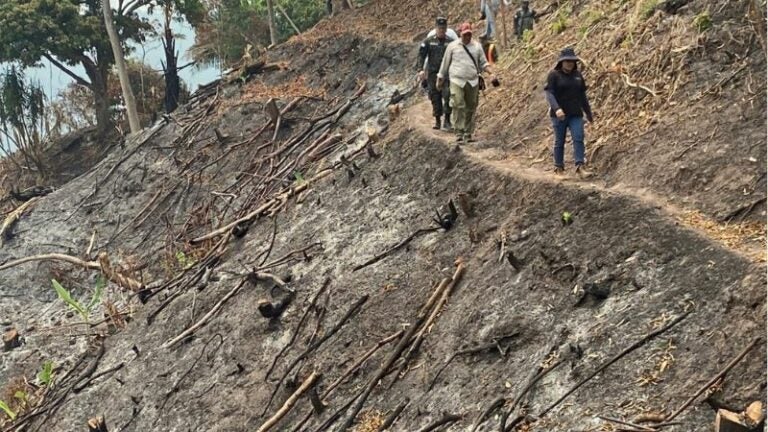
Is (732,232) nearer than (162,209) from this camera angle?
Yes

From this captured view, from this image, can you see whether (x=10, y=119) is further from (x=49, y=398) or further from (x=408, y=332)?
(x=408, y=332)

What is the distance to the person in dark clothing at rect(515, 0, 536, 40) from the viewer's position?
15.1m

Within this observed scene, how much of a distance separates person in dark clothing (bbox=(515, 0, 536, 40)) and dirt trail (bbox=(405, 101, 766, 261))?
10.0 ft

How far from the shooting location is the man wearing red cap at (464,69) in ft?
34.5

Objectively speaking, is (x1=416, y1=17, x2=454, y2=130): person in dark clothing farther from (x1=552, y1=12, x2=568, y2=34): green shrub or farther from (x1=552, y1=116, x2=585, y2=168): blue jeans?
(x1=552, y1=116, x2=585, y2=168): blue jeans

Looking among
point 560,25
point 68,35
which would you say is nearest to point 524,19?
point 560,25

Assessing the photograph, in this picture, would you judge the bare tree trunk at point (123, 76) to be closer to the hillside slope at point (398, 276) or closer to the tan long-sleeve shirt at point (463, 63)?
the hillside slope at point (398, 276)

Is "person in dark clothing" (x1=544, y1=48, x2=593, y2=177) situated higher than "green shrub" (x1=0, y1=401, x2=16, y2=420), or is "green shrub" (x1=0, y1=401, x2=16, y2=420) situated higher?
"person in dark clothing" (x1=544, y1=48, x2=593, y2=177)

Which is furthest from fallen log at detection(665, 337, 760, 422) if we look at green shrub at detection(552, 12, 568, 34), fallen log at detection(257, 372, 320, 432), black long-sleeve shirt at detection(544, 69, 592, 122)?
green shrub at detection(552, 12, 568, 34)

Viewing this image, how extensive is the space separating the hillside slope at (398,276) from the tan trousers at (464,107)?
30 cm

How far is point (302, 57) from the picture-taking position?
863 inches

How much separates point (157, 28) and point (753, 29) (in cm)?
2517

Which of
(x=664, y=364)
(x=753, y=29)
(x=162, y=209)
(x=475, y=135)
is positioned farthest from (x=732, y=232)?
(x=162, y=209)

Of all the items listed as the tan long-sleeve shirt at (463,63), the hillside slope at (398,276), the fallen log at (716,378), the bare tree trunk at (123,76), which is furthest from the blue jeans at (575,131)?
the bare tree trunk at (123,76)
